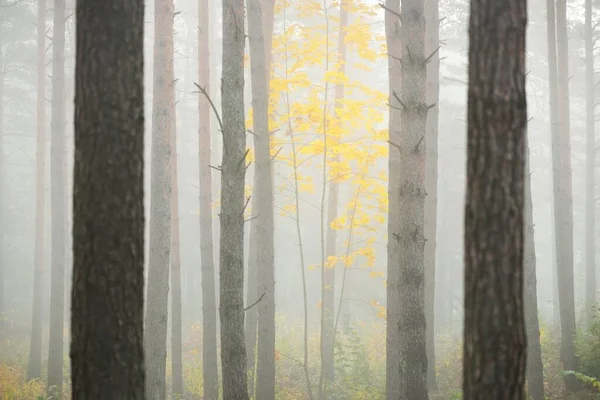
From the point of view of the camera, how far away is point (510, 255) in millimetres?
4184

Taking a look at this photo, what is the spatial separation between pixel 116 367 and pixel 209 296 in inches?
385

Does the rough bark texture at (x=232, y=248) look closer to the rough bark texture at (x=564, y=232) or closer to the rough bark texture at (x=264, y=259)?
the rough bark texture at (x=264, y=259)

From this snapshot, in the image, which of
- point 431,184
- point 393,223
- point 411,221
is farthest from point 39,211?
point 411,221

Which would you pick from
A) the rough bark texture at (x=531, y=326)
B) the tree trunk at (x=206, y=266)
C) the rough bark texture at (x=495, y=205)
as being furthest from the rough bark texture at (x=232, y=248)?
the tree trunk at (x=206, y=266)

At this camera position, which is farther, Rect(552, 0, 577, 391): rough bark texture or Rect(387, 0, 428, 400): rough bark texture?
Rect(552, 0, 577, 391): rough bark texture

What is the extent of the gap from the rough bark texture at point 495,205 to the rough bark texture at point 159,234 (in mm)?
6466

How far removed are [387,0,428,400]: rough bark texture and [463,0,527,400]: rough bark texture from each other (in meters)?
3.18

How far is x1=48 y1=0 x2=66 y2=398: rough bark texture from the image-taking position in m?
14.7

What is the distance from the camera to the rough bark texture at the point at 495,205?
4141 millimetres

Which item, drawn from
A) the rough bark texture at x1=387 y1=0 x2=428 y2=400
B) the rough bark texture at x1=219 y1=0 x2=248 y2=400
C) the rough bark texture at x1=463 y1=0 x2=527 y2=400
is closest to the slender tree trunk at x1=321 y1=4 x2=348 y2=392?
the rough bark texture at x1=387 y1=0 x2=428 y2=400

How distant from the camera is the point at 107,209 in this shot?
3992mm

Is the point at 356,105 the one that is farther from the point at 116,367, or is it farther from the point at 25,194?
the point at 25,194

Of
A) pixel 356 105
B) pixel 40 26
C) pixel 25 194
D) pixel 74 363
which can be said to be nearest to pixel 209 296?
pixel 356 105

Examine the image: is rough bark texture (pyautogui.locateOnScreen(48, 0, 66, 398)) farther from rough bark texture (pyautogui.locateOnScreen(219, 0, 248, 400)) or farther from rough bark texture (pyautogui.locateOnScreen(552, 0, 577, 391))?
rough bark texture (pyautogui.locateOnScreen(552, 0, 577, 391))
